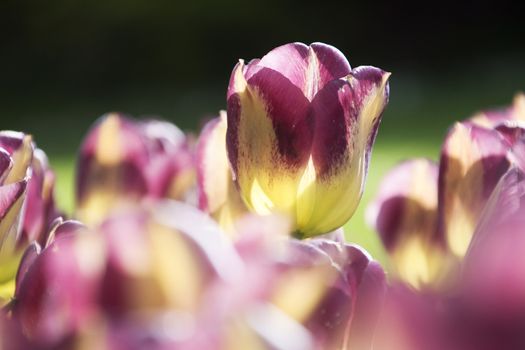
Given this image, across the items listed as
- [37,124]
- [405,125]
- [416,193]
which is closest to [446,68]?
[405,125]

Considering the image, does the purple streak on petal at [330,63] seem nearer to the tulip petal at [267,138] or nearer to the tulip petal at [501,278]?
the tulip petal at [267,138]

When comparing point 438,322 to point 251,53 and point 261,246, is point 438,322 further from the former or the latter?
point 251,53

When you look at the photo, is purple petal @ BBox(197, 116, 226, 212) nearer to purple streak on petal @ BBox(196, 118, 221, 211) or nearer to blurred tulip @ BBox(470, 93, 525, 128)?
purple streak on petal @ BBox(196, 118, 221, 211)

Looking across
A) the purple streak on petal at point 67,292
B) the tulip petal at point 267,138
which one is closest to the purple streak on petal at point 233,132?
the tulip petal at point 267,138

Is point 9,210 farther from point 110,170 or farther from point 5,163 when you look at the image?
point 110,170

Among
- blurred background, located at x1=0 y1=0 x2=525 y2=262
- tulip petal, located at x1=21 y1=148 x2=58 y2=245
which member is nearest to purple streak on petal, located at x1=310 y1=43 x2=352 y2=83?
tulip petal, located at x1=21 y1=148 x2=58 y2=245

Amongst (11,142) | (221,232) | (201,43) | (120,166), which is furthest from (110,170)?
(201,43)
